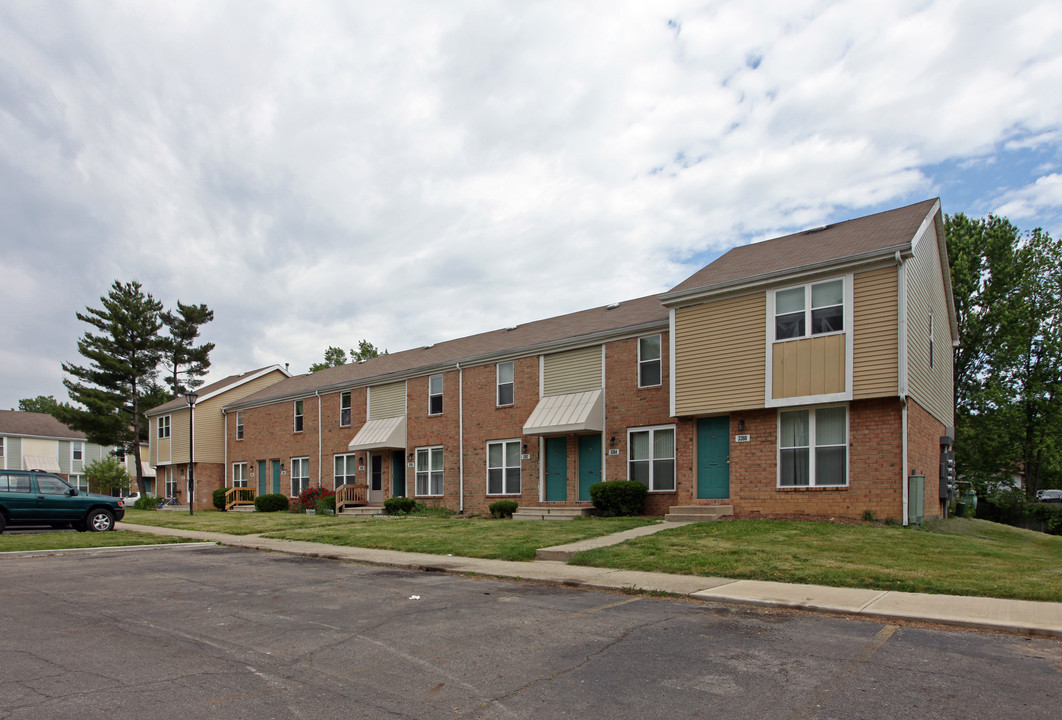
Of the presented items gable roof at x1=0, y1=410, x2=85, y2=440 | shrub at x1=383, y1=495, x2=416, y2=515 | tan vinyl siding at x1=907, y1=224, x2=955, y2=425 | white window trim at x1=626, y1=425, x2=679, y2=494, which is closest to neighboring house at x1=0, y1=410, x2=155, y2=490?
gable roof at x1=0, y1=410, x2=85, y2=440

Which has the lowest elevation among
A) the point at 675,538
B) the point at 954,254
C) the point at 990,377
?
the point at 675,538

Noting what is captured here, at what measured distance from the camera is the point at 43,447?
60062 mm

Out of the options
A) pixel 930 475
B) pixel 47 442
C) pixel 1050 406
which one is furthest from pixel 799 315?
pixel 47 442

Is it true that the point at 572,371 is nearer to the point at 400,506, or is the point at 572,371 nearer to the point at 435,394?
the point at 435,394

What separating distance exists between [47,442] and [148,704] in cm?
6660

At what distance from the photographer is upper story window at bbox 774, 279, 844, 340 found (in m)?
16.5

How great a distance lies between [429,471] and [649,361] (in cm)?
1045

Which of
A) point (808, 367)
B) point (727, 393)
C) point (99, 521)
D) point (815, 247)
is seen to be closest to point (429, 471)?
point (99, 521)

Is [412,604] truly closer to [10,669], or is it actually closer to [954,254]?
[10,669]

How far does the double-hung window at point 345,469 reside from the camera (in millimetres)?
31219

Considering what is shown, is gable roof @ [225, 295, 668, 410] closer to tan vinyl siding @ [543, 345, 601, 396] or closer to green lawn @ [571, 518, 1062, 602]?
tan vinyl siding @ [543, 345, 601, 396]

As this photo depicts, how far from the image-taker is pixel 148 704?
5117 mm

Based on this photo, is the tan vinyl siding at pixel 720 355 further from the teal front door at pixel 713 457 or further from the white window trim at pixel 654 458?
the white window trim at pixel 654 458

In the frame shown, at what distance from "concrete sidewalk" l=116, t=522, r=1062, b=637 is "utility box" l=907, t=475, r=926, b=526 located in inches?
291
